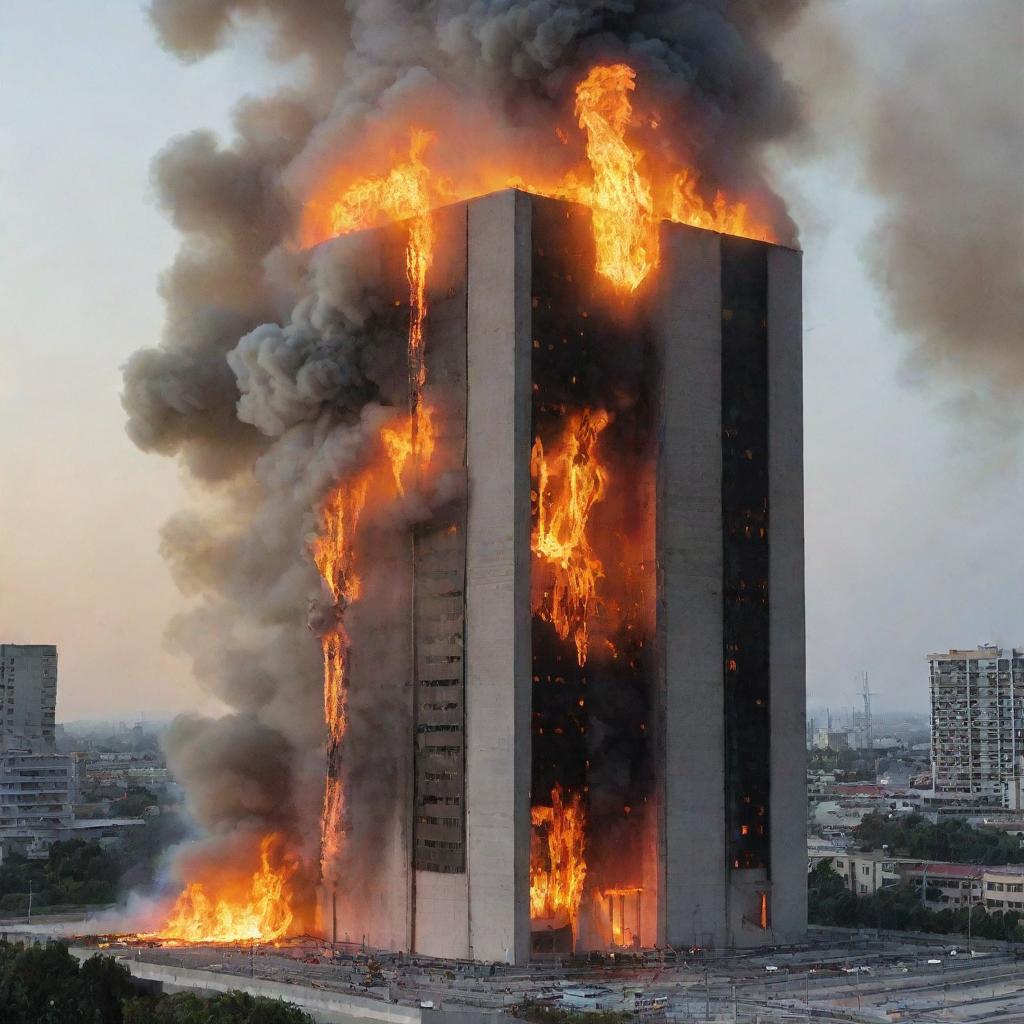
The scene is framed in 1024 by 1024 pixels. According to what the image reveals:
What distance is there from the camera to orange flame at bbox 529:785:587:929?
208ft

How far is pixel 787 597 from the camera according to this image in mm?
69438

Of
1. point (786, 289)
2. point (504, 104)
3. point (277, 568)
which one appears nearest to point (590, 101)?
point (504, 104)

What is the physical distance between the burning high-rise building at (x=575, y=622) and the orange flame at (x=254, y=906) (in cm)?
175

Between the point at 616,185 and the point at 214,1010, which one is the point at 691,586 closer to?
the point at 616,185

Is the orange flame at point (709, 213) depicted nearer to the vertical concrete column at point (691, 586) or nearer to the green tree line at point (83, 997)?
the vertical concrete column at point (691, 586)

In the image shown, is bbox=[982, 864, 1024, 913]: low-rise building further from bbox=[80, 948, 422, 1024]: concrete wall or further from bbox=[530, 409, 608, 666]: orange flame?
bbox=[80, 948, 422, 1024]: concrete wall

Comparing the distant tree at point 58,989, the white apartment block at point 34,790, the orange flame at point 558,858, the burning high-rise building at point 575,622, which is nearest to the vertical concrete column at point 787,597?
the burning high-rise building at point 575,622

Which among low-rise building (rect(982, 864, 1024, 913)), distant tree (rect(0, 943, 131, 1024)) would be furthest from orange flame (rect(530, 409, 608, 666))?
low-rise building (rect(982, 864, 1024, 913))

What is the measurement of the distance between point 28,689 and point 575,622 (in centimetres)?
10548

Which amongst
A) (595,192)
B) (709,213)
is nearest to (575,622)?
(595,192)

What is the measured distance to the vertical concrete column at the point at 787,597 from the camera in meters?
68.2

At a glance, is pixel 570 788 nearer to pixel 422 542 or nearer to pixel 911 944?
pixel 422 542

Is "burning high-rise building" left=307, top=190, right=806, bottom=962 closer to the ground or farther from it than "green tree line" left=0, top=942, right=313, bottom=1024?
farther from it

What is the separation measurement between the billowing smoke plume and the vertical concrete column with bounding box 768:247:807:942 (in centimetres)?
457
